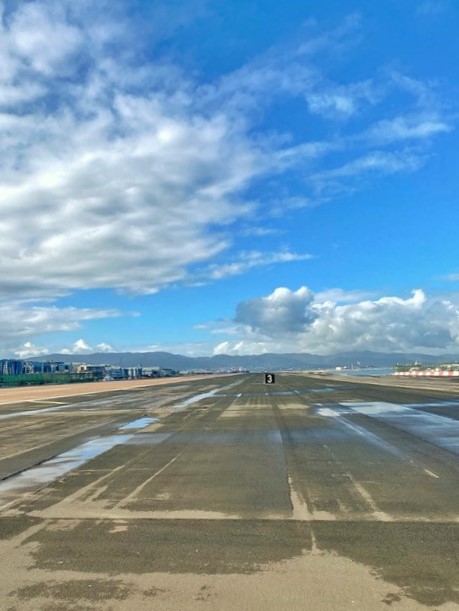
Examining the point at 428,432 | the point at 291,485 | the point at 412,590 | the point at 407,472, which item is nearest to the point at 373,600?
the point at 412,590

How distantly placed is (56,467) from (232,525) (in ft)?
17.7

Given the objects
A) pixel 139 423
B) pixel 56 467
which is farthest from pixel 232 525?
pixel 139 423

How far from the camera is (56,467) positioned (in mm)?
10742

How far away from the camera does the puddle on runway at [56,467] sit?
29.7 feet

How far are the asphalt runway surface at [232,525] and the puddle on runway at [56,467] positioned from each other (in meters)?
0.05

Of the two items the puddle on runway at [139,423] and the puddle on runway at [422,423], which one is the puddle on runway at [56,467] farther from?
the puddle on runway at [422,423]

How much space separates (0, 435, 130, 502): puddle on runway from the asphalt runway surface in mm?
49

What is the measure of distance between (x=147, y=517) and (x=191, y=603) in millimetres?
2596

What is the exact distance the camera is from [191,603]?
14.8 ft

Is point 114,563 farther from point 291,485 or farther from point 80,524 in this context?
point 291,485

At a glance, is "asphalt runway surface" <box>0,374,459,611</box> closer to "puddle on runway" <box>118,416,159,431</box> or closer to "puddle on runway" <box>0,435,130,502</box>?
"puddle on runway" <box>0,435,130,502</box>

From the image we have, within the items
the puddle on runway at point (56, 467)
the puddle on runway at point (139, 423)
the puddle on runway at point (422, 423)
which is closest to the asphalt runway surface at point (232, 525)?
the puddle on runway at point (56, 467)

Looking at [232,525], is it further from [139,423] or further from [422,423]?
[139,423]

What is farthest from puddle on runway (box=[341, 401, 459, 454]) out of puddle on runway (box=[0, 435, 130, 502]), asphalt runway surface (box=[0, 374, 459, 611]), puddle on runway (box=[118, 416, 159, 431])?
puddle on runway (box=[118, 416, 159, 431])
